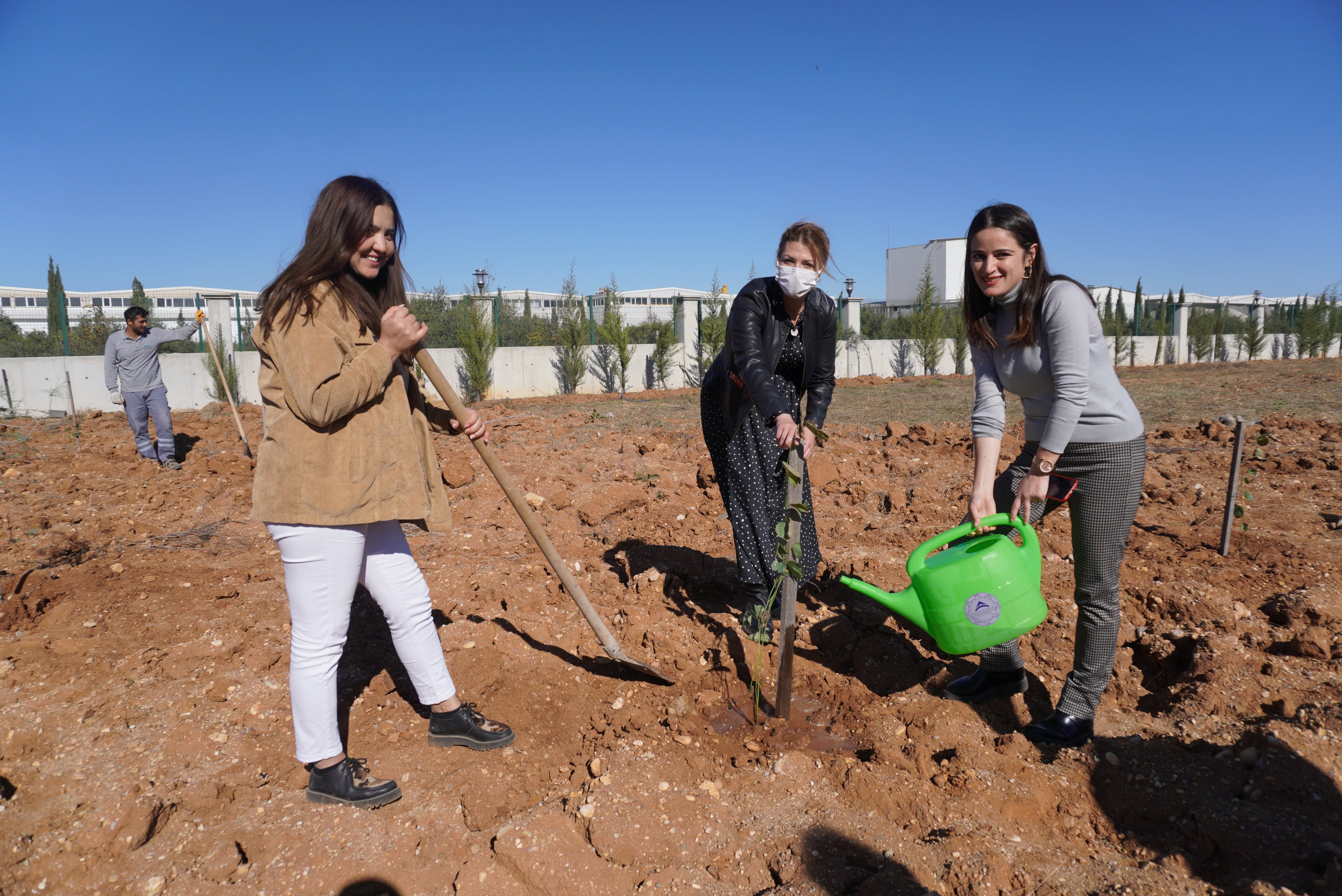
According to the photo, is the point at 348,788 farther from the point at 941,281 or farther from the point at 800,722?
the point at 941,281

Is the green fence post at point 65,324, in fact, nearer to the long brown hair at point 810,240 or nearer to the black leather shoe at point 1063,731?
the long brown hair at point 810,240

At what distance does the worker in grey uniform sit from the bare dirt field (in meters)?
2.63

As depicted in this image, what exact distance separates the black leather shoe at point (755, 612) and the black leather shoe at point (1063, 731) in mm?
1037

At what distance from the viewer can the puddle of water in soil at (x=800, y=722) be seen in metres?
2.52

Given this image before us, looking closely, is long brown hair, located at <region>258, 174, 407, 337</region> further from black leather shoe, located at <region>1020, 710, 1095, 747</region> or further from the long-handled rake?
black leather shoe, located at <region>1020, 710, 1095, 747</region>

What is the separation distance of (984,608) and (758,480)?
1.21 meters

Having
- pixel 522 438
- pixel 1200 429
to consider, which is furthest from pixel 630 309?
pixel 1200 429

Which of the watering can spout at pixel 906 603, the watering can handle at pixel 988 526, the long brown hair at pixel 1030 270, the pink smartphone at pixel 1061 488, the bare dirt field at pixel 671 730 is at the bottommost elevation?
the bare dirt field at pixel 671 730

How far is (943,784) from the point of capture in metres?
2.19

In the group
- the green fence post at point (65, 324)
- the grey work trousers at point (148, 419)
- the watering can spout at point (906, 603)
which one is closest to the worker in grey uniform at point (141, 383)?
the grey work trousers at point (148, 419)

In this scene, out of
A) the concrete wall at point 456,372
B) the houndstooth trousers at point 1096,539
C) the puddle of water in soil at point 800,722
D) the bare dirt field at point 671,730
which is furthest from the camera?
the concrete wall at point 456,372

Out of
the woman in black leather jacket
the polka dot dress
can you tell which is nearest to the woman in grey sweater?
the woman in black leather jacket

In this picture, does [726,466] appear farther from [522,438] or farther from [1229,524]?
[522,438]

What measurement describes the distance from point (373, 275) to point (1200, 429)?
7310 millimetres
